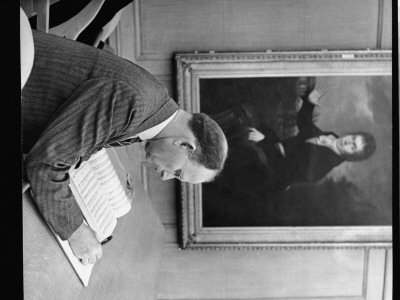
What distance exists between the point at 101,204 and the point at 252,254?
56 cm

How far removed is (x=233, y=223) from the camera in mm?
1838

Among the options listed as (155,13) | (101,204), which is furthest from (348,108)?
(101,204)

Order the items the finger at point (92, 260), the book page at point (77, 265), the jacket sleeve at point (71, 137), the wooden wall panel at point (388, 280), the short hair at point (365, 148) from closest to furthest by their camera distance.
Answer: the jacket sleeve at point (71, 137) → the book page at point (77, 265) → the finger at point (92, 260) → the wooden wall panel at point (388, 280) → the short hair at point (365, 148)

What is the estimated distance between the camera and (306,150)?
182 centimetres

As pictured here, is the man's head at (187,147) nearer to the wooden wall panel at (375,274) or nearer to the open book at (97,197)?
the open book at (97,197)

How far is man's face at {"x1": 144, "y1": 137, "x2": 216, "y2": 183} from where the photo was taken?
151 cm

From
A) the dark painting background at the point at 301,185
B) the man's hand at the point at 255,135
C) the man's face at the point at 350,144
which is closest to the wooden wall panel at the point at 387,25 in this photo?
the dark painting background at the point at 301,185

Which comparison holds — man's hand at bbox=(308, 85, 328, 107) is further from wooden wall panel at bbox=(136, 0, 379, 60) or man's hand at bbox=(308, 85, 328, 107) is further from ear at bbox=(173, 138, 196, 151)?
ear at bbox=(173, 138, 196, 151)

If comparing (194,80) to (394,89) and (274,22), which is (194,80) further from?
(394,89)

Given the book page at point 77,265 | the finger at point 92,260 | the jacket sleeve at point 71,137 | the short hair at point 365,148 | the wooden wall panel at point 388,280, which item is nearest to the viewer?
the jacket sleeve at point 71,137

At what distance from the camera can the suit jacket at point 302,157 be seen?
180cm

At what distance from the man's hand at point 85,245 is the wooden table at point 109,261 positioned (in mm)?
48

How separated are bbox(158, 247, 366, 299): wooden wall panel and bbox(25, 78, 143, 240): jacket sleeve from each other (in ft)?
1.50

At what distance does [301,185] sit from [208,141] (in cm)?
44
